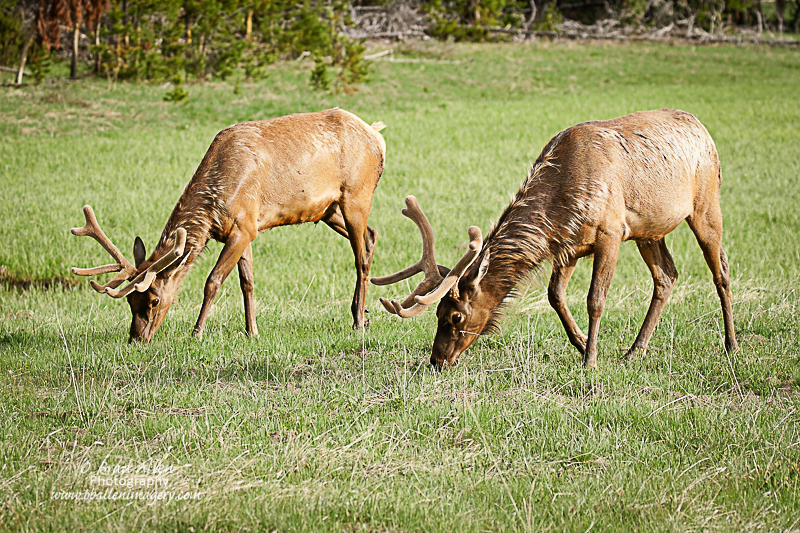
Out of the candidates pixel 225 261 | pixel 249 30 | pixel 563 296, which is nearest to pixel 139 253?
pixel 225 261

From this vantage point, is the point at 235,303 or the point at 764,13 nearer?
the point at 235,303

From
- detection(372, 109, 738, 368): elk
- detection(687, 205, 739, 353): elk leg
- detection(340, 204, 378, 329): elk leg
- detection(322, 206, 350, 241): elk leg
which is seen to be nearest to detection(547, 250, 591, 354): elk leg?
detection(372, 109, 738, 368): elk

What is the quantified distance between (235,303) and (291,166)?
2211mm

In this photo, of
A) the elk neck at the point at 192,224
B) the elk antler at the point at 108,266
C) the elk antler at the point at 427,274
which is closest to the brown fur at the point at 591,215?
the elk antler at the point at 427,274

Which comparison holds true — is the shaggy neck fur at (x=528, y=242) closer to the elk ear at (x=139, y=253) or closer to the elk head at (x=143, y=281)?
the elk head at (x=143, y=281)

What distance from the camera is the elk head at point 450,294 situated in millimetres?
5414

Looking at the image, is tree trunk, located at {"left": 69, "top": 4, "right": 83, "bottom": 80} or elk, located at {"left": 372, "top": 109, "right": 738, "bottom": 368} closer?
elk, located at {"left": 372, "top": 109, "right": 738, "bottom": 368}

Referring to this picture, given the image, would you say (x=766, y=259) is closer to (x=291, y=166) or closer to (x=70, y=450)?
(x=291, y=166)

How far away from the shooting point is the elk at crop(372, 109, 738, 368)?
561cm

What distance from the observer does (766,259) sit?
33.4 ft

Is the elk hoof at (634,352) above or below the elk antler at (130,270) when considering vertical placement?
below

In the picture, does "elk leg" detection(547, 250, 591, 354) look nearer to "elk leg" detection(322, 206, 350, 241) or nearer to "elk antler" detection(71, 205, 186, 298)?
"elk leg" detection(322, 206, 350, 241)

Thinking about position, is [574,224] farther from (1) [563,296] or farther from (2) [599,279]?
(1) [563,296]

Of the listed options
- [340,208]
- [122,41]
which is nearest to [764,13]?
[122,41]
